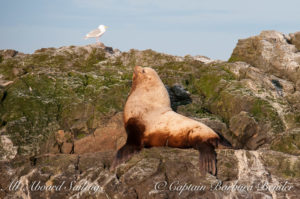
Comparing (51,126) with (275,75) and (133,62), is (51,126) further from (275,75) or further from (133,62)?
(275,75)

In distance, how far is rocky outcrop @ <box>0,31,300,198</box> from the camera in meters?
6.61

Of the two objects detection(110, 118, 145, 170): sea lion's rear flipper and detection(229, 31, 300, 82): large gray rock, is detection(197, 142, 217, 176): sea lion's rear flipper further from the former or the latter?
detection(229, 31, 300, 82): large gray rock

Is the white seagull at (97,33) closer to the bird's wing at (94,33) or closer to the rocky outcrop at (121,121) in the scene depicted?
the bird's wing at (94,33)

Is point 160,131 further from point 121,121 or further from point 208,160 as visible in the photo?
point 121,121

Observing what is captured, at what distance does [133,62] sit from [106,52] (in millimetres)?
1946

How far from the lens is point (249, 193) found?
6.32 metres

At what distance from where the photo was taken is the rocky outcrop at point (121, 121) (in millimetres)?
6605

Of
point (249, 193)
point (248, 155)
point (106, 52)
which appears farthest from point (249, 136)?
point (106, 52)

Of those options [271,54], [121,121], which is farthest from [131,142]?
[271,54]

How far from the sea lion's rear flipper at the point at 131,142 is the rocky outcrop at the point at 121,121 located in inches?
8.9

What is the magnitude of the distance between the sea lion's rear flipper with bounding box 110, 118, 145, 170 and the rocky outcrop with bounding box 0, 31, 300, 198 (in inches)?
8.9

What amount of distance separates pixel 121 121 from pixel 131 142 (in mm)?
2086

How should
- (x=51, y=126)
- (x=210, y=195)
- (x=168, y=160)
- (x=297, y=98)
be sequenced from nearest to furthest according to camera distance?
1. (x=210, y=195)
2. (x=168, y=160)
3. (x=51, y=126)
4. (x=297, y=98)

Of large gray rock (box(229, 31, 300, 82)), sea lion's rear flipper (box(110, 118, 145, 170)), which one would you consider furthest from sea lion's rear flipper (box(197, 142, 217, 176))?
large gray rock (box(229, 31, 300, 82))
